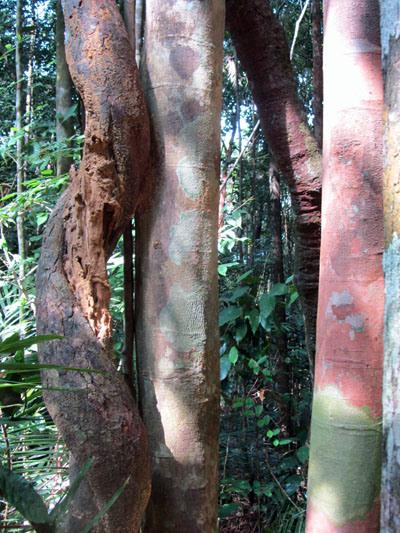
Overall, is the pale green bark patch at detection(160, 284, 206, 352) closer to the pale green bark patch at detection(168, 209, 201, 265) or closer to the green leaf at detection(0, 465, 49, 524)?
the pale green bark patch at detection(168, 209, 201, 265)

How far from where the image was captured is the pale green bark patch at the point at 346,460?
1.23 metres

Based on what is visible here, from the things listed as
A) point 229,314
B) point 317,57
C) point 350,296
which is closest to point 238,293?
point 229,314

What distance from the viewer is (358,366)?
49.4 inches

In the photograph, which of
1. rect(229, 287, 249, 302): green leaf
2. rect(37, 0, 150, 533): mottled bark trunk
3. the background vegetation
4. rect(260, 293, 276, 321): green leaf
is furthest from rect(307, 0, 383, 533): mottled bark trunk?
rect(229, 287, 249, 302): green leaf

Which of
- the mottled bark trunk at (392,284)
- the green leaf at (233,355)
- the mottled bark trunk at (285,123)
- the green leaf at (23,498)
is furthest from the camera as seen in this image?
the green leaf at (233,355)

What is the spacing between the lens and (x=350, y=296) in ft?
4.19

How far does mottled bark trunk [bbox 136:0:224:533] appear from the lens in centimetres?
124

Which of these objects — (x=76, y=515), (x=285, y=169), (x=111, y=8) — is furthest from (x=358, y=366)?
(x=111, y=8)

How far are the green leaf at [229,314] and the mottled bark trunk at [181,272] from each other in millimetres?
1464

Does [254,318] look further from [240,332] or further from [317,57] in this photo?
[317,57]

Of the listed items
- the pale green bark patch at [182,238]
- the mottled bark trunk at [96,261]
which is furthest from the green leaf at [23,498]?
→ the pale green bark patch at [182,238]

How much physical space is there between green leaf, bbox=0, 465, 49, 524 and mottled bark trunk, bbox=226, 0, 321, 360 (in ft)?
4.63

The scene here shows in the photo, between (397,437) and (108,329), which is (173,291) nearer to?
(108,329)

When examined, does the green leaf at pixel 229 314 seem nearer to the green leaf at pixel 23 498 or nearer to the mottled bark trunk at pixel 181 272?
the mottled bark trunk at pixel 181 272
